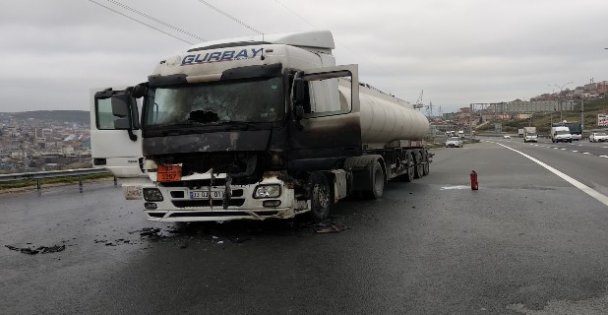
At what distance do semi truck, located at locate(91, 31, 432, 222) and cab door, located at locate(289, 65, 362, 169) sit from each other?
0.6 inches

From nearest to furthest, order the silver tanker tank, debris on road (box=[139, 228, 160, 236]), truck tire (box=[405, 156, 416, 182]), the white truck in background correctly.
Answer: debris on road (box=[139, 228, 160, 236]) → the silver tanker tank → truck tire (box=[405, 156, 416, 182]) → the white truck in background

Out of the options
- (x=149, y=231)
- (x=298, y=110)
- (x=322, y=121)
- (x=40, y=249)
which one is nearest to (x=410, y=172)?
(x=322, y=121)

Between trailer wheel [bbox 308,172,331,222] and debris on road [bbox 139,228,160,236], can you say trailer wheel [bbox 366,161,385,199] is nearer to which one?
trailer wheel [bbox 308,172,331,222]

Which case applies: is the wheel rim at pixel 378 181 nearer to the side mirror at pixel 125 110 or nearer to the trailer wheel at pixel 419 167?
the side mirror at pixel 125 110

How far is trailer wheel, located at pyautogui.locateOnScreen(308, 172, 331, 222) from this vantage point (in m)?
8.61

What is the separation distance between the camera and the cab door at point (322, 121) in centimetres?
793

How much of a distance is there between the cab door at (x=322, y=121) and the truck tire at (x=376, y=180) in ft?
9.46

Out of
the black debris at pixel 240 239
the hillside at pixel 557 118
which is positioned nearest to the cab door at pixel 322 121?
the black debris at pixel 240 239

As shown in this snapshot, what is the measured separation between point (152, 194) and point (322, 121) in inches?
109

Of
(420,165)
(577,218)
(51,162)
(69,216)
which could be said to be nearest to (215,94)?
(69,216)

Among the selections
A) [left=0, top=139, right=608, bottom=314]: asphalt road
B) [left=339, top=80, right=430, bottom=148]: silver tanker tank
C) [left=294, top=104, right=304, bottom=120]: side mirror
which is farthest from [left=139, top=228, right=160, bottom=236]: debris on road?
[left=339, top=80, right=430, bottom=148]: silver tanker tank

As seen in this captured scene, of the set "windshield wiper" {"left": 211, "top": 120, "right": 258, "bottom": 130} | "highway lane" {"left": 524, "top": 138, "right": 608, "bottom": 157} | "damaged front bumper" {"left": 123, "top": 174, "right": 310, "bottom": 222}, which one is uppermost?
"windshield wiper" {"left": 211, "top": 120, "right": 258, "bottom": 130}

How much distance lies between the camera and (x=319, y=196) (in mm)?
8898

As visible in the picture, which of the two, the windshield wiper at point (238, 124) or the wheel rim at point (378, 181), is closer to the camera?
the windshield wiper at point (238, 124)
